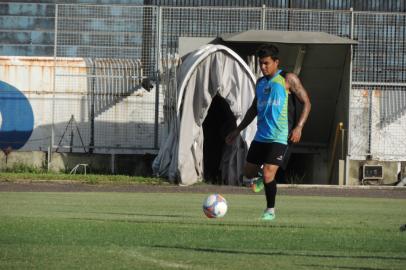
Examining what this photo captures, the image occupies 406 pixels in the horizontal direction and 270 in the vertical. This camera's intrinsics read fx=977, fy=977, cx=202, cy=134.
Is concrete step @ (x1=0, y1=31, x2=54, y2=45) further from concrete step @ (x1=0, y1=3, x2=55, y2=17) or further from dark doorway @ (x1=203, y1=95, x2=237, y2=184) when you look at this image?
dark doorway @ (x1=203, y1=95, x2=237, y2=184)

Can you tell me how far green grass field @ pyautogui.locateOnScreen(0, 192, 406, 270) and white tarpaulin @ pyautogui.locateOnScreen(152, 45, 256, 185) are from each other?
9108 millimetres

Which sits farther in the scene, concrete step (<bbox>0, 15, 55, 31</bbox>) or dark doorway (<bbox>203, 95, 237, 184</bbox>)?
concrete step (<bbox>0, 15, 55, 31</bbox>)

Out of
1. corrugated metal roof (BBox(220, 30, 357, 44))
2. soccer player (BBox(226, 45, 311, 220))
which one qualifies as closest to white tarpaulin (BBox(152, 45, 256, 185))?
corrugated metal roof (BBox(220, 30, 357, 44))

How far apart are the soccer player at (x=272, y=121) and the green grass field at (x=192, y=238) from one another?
0.63 m

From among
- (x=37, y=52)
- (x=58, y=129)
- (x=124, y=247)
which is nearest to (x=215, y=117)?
(x=58, y=129)

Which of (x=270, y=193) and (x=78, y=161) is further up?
(x=270, y=193)

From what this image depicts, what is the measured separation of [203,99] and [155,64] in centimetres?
333

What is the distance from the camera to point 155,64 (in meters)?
27.6

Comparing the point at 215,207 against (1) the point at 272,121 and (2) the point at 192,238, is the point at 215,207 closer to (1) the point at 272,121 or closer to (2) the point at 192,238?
(1) the point at 272,121

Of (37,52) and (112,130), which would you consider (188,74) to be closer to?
(112,130)

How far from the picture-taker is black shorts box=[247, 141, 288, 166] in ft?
42.2

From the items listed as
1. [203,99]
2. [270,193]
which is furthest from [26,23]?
[270,193]

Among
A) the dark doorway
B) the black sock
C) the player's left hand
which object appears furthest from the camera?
the dark doorway

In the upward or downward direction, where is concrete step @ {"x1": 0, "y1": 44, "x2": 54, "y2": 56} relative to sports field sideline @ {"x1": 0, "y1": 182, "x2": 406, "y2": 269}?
upward
